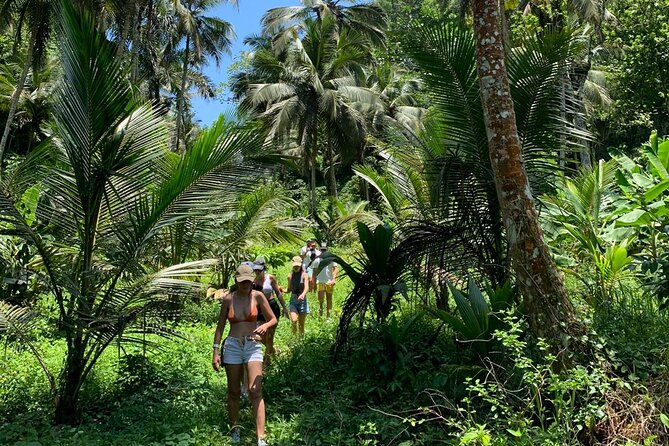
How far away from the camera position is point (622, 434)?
383 cm

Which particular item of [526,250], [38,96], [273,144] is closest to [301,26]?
[38,96]

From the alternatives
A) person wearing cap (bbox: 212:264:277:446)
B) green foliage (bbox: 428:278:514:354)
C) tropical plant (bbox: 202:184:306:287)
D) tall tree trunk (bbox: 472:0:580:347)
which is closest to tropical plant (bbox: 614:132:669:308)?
tall tree trunk (bbox: 472:0:580:347)

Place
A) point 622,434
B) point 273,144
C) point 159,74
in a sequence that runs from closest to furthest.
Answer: point 622,434 < point 273,144 < point 159,74

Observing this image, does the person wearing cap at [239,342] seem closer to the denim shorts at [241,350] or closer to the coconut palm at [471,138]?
the denim shorts at [241,350]

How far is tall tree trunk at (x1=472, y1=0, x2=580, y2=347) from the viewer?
432 cm

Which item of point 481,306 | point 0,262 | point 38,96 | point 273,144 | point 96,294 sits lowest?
point 481,306

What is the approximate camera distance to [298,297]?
791 centimetres

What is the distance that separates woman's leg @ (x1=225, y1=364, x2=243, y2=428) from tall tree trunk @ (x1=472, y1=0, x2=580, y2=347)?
2457mm

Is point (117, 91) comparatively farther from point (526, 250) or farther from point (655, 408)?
point (655, 408)

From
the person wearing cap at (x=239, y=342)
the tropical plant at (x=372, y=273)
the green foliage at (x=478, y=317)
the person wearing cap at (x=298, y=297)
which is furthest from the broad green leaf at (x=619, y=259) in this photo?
the person wearing cap at (x=239, y=342)

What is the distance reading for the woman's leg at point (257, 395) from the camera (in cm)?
452

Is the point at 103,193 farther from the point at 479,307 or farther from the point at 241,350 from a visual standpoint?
the point at 479,307

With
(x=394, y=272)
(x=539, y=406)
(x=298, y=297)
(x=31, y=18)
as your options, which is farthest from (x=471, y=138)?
(x=31, y=18)

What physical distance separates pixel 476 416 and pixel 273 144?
301 cm
